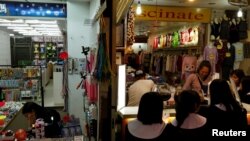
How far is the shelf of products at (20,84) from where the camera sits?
6.91 meters

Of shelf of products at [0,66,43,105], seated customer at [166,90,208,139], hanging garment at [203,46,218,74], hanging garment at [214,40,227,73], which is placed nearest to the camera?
seated customer at [166,90,208,139]

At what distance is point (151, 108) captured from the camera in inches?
96.2

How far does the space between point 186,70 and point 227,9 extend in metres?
2.43

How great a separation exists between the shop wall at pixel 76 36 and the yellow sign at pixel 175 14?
163 centimetres

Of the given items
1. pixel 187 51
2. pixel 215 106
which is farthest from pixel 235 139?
pixel 187 51

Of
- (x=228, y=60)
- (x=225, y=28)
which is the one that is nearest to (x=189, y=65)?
(x=228, y=60)

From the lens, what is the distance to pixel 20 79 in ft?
23.4

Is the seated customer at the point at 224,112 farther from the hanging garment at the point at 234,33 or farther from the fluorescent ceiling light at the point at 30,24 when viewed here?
the fluorescent ceiling light at the point at 30,24

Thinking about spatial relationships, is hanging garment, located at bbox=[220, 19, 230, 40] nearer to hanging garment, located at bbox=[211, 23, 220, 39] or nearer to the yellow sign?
hanging garment, located at bbox=[211, 23, 220, 39]

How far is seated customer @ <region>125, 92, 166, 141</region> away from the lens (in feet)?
7.99

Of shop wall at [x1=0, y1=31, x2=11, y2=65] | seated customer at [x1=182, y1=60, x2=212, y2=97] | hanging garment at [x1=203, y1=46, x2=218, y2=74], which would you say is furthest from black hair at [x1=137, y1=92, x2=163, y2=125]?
shop wall at [x1=0, y1=31, x2=11, y2=65]

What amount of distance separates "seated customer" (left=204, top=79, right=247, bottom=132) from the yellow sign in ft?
15.7

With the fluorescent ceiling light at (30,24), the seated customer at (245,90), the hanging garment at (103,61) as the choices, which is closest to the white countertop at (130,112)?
the hanging garment at (103,61)

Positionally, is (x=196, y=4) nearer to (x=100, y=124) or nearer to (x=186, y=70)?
(x=186, y=70)
